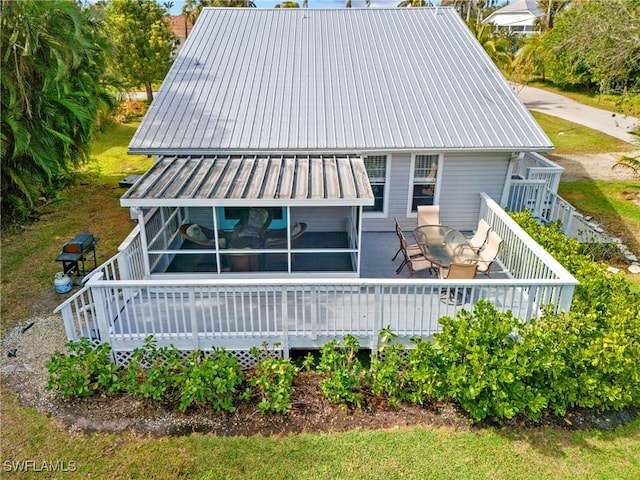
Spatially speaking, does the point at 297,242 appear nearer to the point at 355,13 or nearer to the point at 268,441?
the point at 268,441

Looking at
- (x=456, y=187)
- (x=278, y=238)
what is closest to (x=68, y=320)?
(x=278, y=238)

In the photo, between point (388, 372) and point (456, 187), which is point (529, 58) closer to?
point (456, 187)

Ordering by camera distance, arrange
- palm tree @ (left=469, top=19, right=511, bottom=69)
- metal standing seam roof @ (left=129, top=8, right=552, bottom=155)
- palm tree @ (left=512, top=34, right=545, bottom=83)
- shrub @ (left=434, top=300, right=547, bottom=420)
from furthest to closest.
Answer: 1. palm tree @ (left=512, top=34, right=545, bottom=83)
2. palm tree @ (left=469, top=19, right=511, bottom=69)
3. metal standing seam roof @ (left=129, top=8, right=552, bottom=155)
4. shrub @ (left=434, top=300, right=547, bottom=420)

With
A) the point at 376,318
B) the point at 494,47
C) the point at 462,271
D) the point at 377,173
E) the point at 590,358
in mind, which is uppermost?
the point at 494,47

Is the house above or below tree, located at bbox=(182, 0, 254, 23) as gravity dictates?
below

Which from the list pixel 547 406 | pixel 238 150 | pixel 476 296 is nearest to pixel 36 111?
pixel 238 150

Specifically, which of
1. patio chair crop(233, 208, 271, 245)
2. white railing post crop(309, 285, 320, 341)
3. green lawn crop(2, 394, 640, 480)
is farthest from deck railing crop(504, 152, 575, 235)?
white railing post crop(309, 285, 320, 341)

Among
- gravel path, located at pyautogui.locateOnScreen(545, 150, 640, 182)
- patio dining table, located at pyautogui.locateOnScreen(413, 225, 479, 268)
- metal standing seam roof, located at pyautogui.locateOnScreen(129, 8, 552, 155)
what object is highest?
metal standing seam roof, located at pyautogui.locateOnScreen(129, 8, 552, 155)

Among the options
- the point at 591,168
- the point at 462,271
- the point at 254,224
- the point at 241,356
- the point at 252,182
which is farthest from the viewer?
the point at 591,168

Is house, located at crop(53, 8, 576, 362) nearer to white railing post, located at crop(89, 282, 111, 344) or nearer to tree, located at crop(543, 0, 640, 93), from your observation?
white railing post, located at crop(89, 282, 111, 344)
